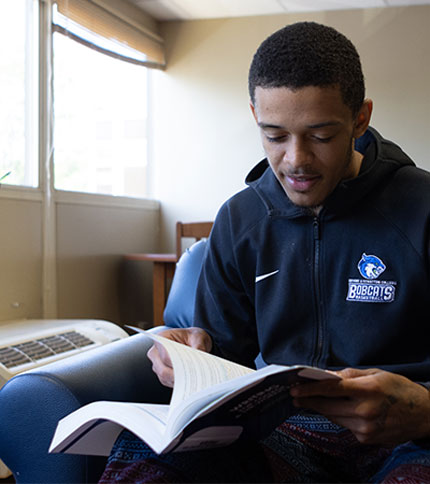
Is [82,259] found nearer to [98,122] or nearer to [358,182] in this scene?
[98,122]

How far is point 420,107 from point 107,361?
9.22 feet

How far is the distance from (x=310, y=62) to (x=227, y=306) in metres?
0.51

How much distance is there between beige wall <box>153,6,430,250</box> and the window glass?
0.16 m

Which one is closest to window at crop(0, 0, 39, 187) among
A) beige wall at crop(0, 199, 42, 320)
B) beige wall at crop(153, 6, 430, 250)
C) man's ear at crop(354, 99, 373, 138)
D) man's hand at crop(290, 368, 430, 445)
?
beige wall at crop(0, 199, 42, 320)

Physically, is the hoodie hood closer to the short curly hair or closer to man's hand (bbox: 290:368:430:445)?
the short curly hair

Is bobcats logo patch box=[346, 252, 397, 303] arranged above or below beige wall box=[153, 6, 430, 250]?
below

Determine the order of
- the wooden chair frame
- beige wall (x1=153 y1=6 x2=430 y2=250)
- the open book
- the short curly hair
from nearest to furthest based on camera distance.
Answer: the open book
the short curly hair
the wooden chair frame
beige wall (x1=153 y1=6 x2=430 y2=250)

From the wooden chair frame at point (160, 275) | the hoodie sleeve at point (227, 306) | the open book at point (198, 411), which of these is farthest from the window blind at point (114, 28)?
the open book at point (198, 411)

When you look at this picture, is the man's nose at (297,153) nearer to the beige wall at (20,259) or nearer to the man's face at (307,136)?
the man's face at (307,136)

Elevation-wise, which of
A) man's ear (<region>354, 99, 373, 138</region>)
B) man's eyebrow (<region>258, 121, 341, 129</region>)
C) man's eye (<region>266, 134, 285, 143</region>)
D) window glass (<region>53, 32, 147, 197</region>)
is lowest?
man's eye (<region>266, 134, 285, 143</region>)

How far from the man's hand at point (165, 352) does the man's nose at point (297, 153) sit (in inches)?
14.8

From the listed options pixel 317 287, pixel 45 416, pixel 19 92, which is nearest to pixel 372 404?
pixel 317 287

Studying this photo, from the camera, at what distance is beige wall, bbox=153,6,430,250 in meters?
3.29

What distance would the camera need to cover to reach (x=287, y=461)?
0.88m
